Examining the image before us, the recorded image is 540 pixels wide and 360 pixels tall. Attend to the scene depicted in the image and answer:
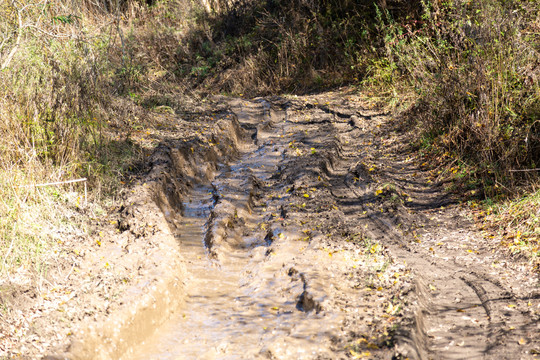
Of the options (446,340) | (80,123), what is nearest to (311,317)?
(446,340)

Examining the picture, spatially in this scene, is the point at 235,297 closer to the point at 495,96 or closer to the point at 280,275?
the point at 280,275

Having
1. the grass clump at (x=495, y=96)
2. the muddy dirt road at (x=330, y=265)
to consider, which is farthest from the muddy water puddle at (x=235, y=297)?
the grass clump at (x=495, y=96)

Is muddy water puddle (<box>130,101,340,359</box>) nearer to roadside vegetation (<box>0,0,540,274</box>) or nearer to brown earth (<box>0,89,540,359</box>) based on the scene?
brown earth (<box>0,89,540,359</box>)

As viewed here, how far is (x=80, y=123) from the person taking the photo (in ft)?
18.2

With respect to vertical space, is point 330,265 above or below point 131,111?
below

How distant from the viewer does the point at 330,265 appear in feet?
14.2

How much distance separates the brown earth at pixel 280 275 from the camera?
3389 millimetres

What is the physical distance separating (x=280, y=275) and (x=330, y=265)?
49cm

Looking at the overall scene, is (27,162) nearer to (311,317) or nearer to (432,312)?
(311,317)

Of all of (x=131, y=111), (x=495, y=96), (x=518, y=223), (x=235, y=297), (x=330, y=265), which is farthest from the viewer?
(x=131, y=111)

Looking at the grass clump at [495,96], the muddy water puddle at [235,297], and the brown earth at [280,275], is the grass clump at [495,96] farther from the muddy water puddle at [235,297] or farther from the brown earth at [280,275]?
the muddy water puddle at [235,297]

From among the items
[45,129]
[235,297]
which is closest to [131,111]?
[45,129]

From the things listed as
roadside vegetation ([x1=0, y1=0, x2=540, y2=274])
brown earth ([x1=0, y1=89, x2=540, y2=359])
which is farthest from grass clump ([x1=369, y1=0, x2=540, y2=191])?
brown earth ([x1=0, y1=89, x2=540, y2=359])

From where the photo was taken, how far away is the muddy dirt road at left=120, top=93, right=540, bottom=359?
3.44 meters
